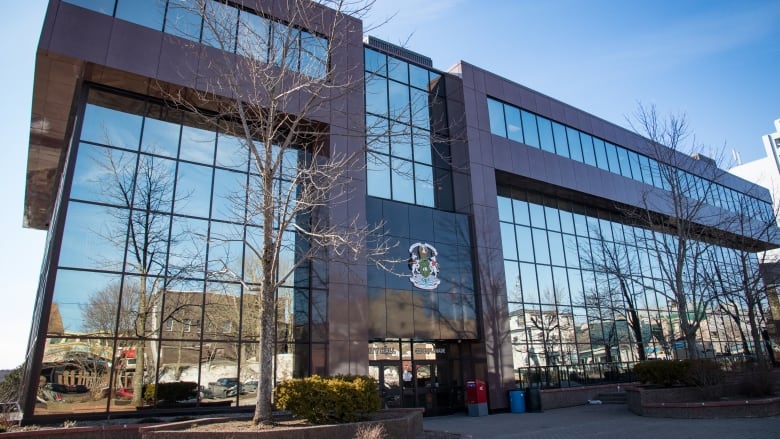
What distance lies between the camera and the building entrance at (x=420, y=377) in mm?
19234

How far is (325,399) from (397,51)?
17.7m

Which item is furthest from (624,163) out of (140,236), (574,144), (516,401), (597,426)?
(140,236)

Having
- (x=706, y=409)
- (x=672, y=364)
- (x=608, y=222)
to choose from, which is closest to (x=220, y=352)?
(x=706, y=409)

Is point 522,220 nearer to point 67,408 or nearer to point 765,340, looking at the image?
point 67,408

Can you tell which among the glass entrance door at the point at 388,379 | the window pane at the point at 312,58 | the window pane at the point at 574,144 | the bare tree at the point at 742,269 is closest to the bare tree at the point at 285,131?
the window pane at the point at 312,58

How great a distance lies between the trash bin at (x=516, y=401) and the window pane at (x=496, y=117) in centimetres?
1202

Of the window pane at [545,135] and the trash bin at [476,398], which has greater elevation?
the window pane at [545,135]

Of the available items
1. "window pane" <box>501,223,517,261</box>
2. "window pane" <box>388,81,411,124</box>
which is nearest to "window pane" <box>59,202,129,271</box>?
"window pane" <box>388,81,411,124</box>

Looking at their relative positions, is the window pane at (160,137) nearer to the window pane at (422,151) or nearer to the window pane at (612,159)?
the window pane at (422,151)

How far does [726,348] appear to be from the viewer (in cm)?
3472

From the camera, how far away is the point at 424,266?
67.9 ft

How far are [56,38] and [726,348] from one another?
1597 inches

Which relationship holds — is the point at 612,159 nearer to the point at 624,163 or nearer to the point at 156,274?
the point at 624,163

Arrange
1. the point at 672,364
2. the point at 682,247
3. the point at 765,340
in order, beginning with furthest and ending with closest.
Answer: the point at 765,340, the point at 682,247, the point at 672,364
